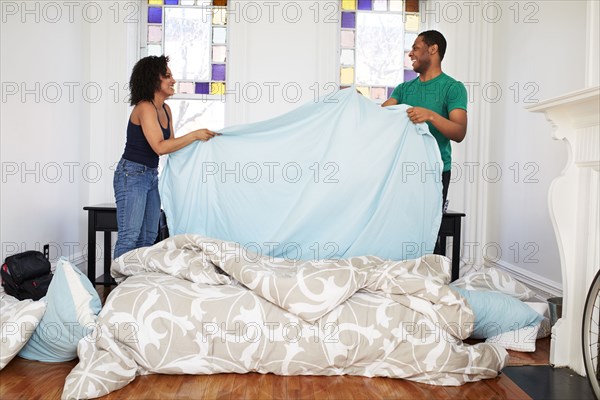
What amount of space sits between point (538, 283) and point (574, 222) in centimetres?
128

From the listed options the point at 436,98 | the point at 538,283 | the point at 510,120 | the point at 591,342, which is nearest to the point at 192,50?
the point at 436,98

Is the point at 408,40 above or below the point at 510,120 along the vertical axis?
above

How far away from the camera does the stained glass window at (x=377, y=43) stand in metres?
4.62

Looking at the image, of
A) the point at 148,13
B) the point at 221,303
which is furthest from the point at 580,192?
the point at 148,13

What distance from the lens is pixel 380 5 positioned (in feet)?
15.3

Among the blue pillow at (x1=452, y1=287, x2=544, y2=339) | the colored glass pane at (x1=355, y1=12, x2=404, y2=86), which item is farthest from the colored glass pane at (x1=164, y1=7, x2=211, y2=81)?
the blue pillow at (x1=452, y1=287, x2=544, y2=339)

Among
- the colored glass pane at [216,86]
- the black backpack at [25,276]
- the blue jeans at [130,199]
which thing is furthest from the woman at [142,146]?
the colored glass pane at [216,86]

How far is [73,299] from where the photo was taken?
2.27 meters

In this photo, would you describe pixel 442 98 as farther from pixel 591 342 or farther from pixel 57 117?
pixel 57 117

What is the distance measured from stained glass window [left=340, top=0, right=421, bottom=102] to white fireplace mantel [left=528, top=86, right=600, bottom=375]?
236 centimetres

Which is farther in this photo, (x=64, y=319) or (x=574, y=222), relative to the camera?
(x=574, y=222)

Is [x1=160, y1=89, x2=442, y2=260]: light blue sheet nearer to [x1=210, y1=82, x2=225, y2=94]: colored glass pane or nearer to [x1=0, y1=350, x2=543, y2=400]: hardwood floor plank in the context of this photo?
[x1=0, y1=350, x2=543, y2=400]: hardwood floor plank

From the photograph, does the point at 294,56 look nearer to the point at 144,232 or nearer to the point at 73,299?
the point at 144,232

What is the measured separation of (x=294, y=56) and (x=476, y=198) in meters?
1.78
